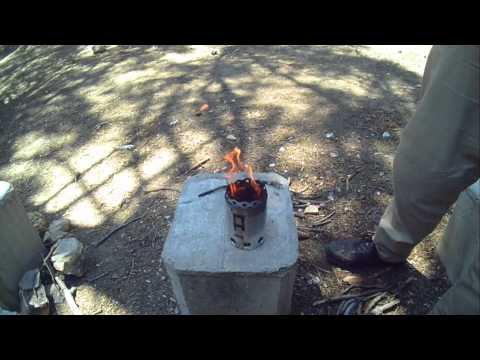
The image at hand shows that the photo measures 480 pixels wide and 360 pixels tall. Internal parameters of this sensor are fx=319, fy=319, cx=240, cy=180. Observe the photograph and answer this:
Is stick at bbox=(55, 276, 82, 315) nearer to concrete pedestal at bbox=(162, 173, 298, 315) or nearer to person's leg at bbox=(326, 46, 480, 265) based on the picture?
concrete pedestal at bbox=(162, 173, 298, 315)

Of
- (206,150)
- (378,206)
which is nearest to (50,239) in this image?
(206,150)

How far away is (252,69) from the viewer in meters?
5.36

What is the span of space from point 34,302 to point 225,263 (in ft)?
4.90

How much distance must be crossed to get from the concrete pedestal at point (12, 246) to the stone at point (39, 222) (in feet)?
1.23

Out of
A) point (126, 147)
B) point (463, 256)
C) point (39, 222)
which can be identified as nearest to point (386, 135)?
point (463, 256)

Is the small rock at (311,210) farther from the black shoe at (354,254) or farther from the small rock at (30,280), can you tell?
the small rock at (30,280)

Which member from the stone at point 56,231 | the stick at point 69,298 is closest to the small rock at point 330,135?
the stone at point 56,231

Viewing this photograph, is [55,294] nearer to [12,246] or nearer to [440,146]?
[12,246]

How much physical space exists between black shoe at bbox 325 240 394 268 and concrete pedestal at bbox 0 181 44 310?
91.0 inches

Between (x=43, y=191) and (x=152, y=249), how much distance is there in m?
1.64

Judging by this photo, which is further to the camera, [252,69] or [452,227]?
[252,69]

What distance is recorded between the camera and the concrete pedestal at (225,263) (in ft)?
5.68
